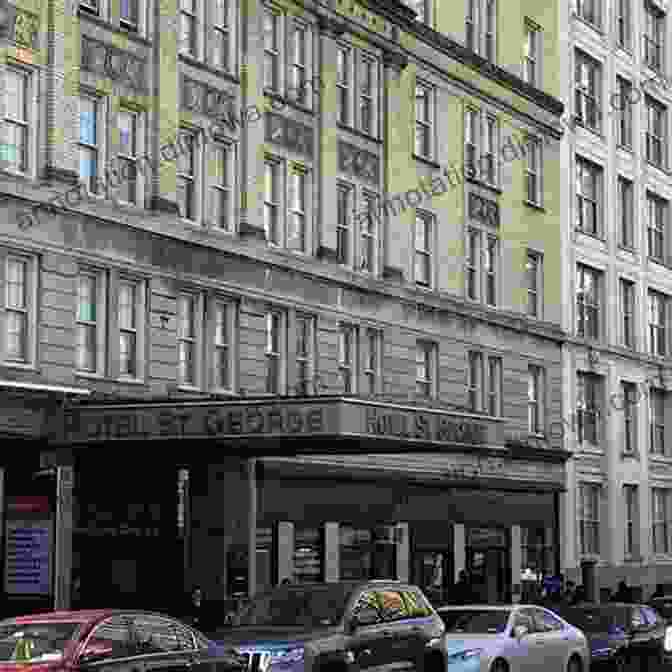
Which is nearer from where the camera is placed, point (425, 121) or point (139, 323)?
point (139, 323)

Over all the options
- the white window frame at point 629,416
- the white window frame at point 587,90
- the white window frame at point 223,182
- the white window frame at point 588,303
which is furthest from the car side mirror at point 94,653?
the white window frame at point 629,416

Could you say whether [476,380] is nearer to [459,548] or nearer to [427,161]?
[459,548]

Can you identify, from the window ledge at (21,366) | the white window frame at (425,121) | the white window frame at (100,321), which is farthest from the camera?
the white window frame at (425,121)

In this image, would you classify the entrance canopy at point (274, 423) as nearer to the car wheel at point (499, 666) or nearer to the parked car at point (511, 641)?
the parked car at point (511, 641)

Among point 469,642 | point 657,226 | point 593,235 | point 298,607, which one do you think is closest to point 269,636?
point 298,607

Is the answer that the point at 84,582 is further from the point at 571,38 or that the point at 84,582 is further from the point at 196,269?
the point at 571,38

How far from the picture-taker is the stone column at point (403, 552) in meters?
43.8

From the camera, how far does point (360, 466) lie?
4203cm

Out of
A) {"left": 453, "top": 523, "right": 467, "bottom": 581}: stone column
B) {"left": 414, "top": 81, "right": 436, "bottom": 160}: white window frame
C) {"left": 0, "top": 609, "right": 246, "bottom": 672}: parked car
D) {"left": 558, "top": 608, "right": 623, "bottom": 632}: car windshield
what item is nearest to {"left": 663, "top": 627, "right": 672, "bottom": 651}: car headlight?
{"left": 558, "top": 608, "right": 623, "bottom": 632}: car windshield

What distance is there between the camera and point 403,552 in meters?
44.1

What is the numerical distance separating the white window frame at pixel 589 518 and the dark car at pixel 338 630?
3033 cm

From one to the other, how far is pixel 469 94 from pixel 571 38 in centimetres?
834

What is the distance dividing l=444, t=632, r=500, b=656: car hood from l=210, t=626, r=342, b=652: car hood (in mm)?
4652

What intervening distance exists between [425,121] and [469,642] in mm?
22871
